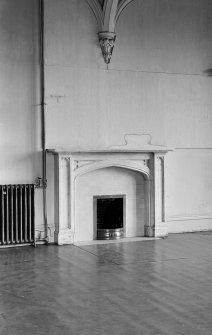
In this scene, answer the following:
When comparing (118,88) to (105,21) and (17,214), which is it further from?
(17,214)

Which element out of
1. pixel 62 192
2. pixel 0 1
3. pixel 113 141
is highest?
pixel 0 1

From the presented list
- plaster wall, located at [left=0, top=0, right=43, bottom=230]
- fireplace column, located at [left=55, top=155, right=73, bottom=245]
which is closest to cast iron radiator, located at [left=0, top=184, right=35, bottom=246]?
plaster wall, located at [left=0, top=0, right=43, bottom=230]

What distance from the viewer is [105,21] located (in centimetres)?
924

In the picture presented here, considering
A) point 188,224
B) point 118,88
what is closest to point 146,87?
point 118,88

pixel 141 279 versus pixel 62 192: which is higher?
pixel 62 192

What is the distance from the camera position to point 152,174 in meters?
9.73

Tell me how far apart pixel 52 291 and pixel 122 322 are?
4.39ft

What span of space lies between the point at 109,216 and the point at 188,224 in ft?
5.54

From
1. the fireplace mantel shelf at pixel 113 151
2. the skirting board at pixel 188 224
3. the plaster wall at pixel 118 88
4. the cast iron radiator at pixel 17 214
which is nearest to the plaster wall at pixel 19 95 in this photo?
the plaster wall at pixel 118 88

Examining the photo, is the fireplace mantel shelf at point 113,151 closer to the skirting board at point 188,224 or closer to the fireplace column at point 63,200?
the fireplace column at point 63,200

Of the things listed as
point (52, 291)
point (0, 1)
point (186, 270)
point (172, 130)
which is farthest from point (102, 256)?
point (0, 1)

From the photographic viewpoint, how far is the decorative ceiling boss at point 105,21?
30.1 feet

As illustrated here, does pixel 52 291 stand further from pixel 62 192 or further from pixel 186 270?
pixel 62 192

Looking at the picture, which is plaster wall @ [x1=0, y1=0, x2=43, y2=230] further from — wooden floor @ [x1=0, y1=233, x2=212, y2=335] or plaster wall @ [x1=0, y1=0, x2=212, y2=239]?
wooden floor @ [x1=0, y1=233, x2=212, y2=335]
